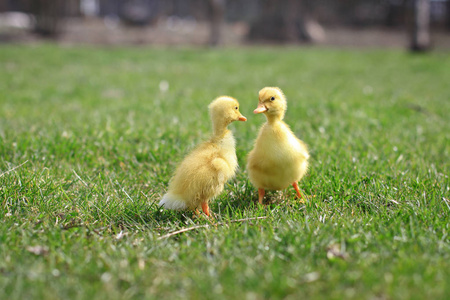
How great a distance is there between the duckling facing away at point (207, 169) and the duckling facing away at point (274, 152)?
150 mm

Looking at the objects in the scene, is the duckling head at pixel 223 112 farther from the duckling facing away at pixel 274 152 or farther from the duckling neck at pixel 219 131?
the duckling facing away at pixel 274 152

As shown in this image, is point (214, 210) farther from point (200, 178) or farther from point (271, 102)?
point (271, 102)

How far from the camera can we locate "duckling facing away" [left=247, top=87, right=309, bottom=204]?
262 cm

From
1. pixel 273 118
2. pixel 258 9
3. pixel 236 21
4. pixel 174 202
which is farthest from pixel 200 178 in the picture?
pixel 258 9

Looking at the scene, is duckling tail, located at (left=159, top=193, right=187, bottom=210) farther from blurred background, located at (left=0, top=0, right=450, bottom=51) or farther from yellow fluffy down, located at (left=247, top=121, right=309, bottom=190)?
blurred background, located at (left=0, top=0, right=450, bottom=51)

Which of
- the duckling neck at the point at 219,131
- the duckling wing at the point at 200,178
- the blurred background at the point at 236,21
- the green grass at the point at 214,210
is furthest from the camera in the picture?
the blurred background at the point at 236,21

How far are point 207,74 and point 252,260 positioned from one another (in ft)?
24.9

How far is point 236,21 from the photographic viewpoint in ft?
92.2

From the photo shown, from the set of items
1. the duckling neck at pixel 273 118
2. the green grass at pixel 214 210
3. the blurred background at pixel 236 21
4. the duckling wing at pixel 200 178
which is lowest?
the green grass at pixel 214 210

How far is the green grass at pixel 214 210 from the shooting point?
190cm

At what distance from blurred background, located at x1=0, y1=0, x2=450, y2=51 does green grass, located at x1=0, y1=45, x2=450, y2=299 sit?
10972 millimetres

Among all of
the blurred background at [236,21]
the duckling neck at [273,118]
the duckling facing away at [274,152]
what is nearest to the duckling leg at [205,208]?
the duckling facing away at [274,152]

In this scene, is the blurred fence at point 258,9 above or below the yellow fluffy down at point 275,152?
above

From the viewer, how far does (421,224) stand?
7.96 feet
